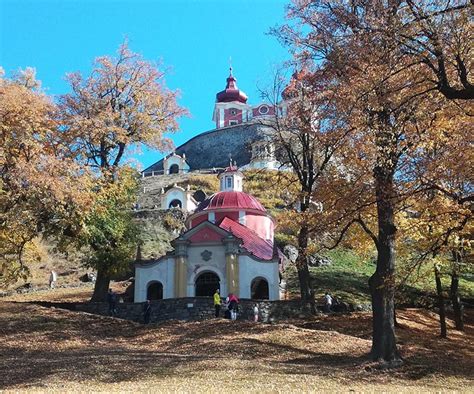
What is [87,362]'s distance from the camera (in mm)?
14344

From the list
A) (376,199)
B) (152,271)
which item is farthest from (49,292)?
(376,199)

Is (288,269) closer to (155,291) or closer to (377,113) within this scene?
(155,291)

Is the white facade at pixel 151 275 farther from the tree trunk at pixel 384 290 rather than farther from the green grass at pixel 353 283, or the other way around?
the tree trunk at pixel 384 290

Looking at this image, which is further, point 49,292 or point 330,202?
point 49,292

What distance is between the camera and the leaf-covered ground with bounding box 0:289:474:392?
12.2 meters

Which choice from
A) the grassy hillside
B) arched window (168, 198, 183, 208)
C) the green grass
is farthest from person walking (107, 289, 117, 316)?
arched window (168, 198, 183, 208)

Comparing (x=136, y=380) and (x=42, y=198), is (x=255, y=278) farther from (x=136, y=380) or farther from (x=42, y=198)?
(x=136, y=380)

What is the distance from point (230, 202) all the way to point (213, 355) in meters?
20.8

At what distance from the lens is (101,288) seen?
27031 mm

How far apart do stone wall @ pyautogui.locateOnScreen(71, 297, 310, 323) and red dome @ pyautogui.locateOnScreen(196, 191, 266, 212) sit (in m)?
11.9

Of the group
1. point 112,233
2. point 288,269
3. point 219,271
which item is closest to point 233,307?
point 219,271

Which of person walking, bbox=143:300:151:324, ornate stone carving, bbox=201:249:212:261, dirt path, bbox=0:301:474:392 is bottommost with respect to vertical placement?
dirt path, bbox=0:301:474:392

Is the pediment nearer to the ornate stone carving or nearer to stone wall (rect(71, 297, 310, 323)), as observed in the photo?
the ornate stone carving

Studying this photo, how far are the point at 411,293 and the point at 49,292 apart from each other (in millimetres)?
21538
